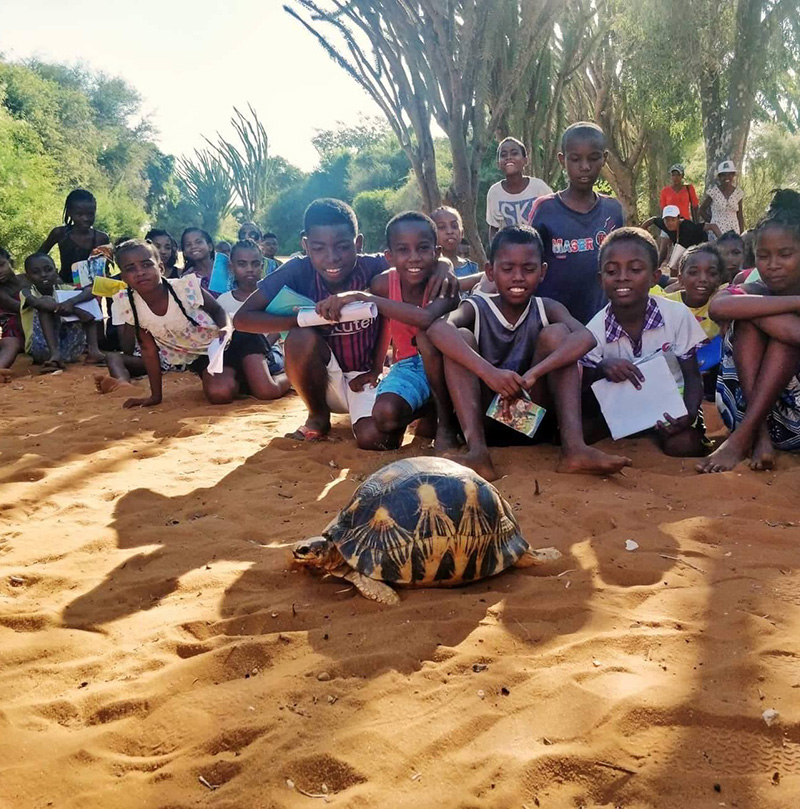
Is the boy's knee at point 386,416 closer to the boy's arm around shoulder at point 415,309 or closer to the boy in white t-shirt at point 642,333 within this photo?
the boy's arm around shoulder at point 415,309

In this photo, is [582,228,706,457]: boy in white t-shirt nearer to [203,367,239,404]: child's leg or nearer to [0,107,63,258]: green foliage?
[203,367,239,404]: child's leg

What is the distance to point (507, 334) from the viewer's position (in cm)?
361

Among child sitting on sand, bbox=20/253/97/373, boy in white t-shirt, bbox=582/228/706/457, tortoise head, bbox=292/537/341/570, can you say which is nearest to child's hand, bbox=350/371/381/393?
boy in white t-shirt, bbox=582/228/706/457

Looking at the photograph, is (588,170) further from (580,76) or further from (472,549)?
(580,76)

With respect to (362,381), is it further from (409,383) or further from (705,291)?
(705,291)

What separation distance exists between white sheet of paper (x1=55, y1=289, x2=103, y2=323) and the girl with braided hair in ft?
6.90

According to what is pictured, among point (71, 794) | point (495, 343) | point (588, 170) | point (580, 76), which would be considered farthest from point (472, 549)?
point (580, 76)

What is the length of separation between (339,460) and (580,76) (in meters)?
16.7

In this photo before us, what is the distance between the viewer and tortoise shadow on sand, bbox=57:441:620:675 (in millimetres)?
1945

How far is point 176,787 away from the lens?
4.72 ft

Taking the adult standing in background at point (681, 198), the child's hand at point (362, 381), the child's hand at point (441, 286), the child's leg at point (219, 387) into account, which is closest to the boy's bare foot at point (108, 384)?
the child's leg at point (219, 387)

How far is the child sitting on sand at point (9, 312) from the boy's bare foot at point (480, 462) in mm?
5745

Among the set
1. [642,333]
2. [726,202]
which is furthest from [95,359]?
[726,202]

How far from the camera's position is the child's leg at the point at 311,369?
416 cm
